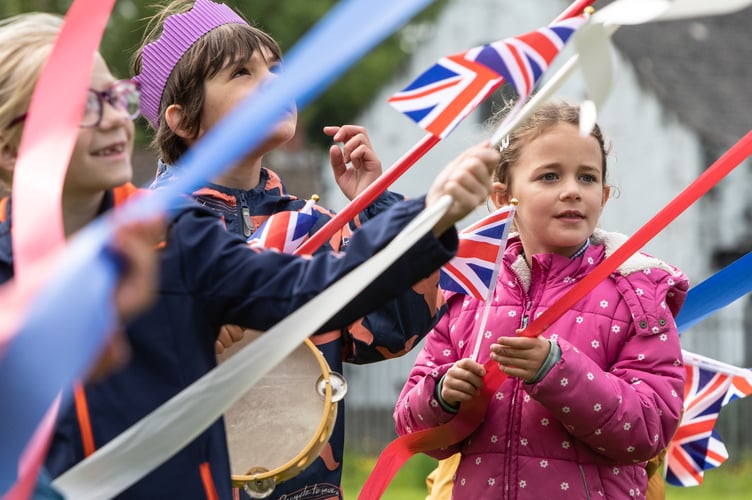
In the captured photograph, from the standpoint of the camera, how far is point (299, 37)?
35.9 metres

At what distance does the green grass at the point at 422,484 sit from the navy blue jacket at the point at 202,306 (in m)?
8.49

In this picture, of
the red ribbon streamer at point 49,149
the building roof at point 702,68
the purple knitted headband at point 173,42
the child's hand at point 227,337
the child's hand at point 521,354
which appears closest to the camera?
the red ribbon streamer at point 49,149

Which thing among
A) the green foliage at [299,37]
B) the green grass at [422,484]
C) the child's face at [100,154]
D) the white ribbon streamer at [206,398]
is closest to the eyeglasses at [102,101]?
the child's face at [100,154]

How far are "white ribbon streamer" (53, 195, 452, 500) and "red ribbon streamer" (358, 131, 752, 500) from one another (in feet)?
3.82

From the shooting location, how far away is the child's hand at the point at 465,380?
3867 mm

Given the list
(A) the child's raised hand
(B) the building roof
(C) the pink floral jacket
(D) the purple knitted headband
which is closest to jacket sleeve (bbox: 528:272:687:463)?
(C) the pink floral jacket

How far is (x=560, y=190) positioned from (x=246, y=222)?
960mm

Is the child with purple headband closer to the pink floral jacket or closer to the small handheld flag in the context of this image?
the small handheld flag

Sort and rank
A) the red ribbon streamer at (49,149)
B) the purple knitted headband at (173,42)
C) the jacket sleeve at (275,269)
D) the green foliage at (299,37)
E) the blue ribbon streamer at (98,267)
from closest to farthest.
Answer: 1. the blue ribbon streamer at (98,267)
2. the red ribbon streamer at (49,149)
3. the jacket sleeve at (275,269)
4. the purple knitted headband at (173,42)
5. the green foliage at (299,37)

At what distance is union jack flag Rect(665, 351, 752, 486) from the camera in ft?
16.0

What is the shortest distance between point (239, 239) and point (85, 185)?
35cm

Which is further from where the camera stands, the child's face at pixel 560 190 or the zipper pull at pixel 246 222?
the child's face at pixel 560 190

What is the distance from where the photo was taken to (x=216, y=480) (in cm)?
284

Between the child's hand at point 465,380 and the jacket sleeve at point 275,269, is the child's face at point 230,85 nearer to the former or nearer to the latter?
the child's hand at point 465,380
